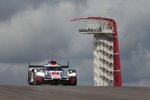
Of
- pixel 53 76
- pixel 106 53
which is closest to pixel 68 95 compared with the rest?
pixel 53 76

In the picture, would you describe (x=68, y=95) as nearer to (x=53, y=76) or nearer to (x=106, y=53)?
(x=53, y=76)

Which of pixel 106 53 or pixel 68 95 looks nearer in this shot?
pixel 68 95

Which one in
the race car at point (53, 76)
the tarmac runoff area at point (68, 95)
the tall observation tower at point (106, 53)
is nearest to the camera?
the tarmac runoff area at point (68, 95)

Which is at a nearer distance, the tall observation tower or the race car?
the race car

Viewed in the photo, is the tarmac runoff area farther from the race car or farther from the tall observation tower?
the tall observation tower

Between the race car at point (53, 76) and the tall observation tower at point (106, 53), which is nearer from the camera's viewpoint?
the race car at point (53, 76)

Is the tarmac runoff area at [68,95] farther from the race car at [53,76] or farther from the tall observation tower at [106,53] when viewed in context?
the tall observation tower at [106,53]

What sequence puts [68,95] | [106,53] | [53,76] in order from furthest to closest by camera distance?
[106,53], [53,76], [68,95]

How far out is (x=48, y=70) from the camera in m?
53.1

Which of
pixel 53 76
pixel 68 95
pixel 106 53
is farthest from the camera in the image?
Answer: pixel 106 53

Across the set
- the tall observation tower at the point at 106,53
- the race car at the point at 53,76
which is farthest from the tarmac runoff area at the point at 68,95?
the tall observation tower at the point at 106,53

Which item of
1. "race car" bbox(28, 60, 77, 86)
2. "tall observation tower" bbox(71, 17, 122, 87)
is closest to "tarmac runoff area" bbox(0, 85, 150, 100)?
"race car" bbox(28, 60, 77, 86)

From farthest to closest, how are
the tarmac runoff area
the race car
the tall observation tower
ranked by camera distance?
the tall observation tower → the race car → the tarmac runoff area

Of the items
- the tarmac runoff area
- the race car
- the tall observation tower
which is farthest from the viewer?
the tall observation tower
